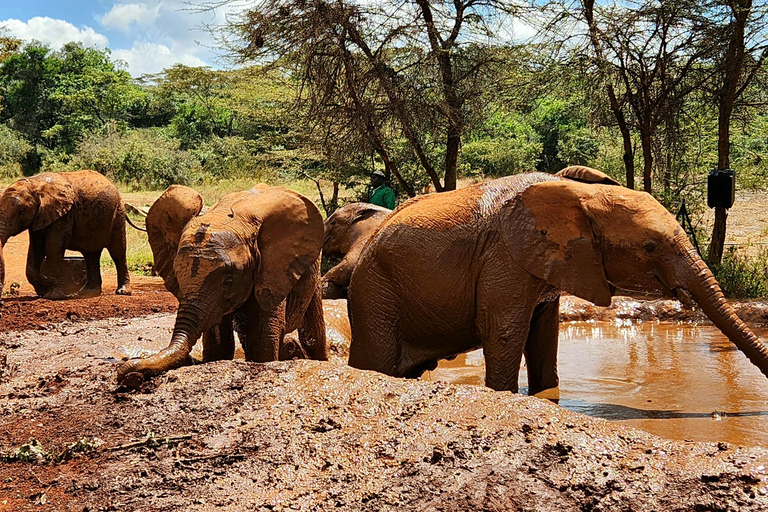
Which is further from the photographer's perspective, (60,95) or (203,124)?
(203,124)

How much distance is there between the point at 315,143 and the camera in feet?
50.8

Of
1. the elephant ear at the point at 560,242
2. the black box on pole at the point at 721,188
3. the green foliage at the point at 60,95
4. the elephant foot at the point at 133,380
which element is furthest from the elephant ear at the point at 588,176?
the green foliage at the point at 60,95

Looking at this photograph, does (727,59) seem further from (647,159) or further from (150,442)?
(150,442)

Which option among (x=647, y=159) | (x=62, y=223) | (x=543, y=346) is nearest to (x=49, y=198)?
(x=62, y=223)

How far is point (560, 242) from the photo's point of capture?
18.2 feet

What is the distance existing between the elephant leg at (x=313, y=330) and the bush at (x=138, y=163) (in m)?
23.8

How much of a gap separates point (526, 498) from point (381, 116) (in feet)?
37.2

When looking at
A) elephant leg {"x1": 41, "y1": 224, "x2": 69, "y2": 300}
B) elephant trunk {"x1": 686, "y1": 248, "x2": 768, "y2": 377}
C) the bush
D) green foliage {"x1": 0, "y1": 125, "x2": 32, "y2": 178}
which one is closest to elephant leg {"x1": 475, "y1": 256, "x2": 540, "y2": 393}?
elephant trunk {"x1": 686, "y1": 248, "x2": 768, "y2": 377}

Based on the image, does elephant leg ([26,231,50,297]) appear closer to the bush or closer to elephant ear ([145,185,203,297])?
→ elephant ear ([145,185,203,297])

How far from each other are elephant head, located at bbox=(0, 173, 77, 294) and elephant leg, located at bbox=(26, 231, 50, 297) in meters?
0.40

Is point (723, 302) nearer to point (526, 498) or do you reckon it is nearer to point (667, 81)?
point (526, 498)

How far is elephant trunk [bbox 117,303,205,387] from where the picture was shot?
16.4 ft

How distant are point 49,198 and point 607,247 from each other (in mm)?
9338

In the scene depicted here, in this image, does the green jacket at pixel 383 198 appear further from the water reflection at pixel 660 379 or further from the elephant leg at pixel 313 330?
the elephant leg at pixel 313 330
